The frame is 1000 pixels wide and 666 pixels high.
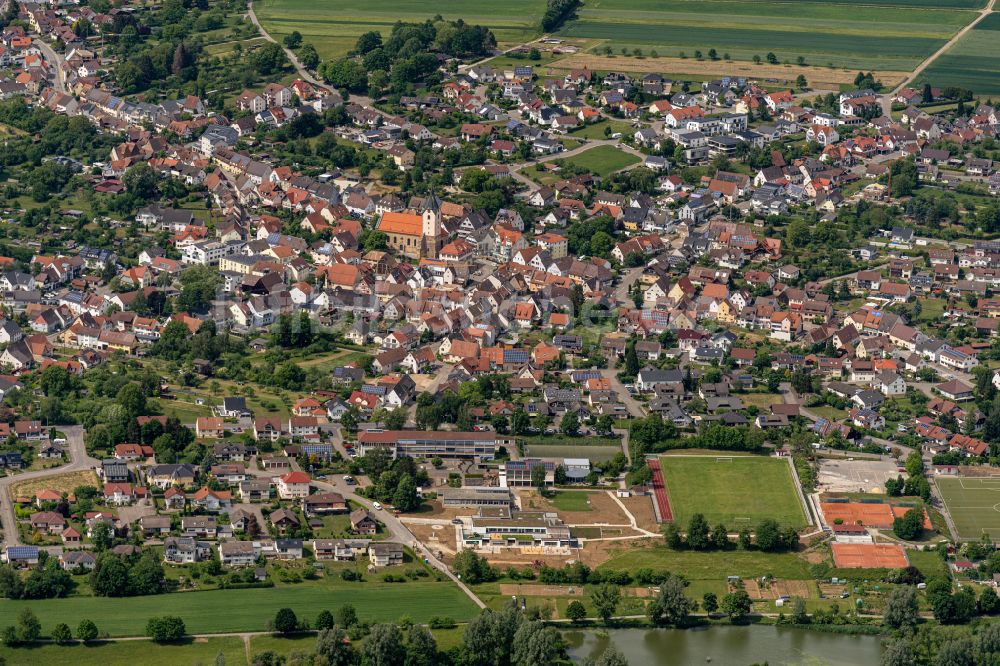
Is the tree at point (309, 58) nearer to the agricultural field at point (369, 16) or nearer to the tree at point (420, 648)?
the agricultural field at point (369, 16)

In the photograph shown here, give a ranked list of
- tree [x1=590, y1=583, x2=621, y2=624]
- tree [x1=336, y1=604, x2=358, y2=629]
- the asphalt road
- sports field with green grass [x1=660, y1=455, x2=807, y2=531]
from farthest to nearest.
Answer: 1. sports field with green grass [x1=660, y1=455, x2=807, y2=531]
2. the asphalt road
3. tree [x1=590, y1=583, x2=621, y2=624]
4. tree [x1=336, y1=604, x2=358, y2=629]

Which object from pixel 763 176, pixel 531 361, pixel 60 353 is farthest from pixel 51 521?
pixel 763 176

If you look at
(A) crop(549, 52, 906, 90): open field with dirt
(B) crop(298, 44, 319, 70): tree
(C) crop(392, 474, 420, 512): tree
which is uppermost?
(B) crop(298, 44, 319, 70): tree

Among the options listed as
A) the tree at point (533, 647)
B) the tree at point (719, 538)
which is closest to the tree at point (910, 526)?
the tree at point (719, 538)

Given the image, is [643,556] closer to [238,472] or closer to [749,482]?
[749,482]

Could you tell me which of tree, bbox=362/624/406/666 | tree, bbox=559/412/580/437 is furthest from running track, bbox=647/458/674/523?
tree, bbox=362/624/406/666

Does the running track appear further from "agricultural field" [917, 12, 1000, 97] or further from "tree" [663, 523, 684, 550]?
"agricultural field" [917, 12, 1000, 97]

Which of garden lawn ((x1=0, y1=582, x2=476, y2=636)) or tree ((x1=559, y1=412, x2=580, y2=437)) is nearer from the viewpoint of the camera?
garden lawn ((x1=0, y1=582, x2=476, y2=636))

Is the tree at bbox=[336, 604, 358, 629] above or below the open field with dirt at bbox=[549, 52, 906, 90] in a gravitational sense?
below
